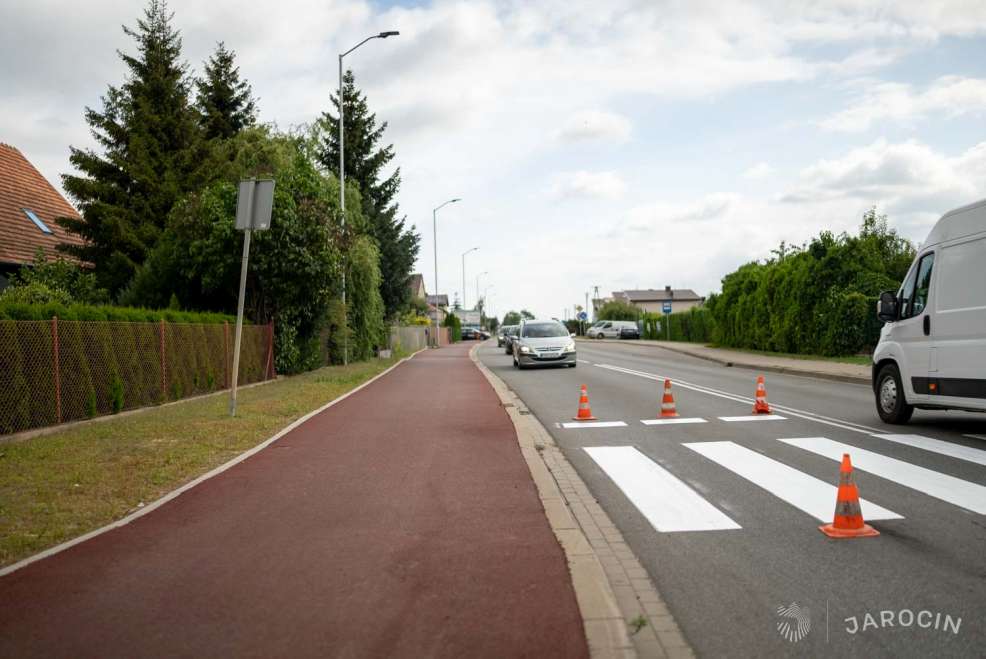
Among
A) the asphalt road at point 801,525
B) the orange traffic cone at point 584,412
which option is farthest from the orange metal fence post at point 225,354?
the orange traffic cone at point 584,412

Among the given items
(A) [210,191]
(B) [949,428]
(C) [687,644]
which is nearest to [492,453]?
(C) [687,644]

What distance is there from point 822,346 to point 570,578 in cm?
2454

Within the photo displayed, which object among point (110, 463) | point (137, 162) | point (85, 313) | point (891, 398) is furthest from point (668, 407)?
point (137, 162)

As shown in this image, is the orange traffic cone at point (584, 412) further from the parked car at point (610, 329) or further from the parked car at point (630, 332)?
the parked car at point (610, 329)

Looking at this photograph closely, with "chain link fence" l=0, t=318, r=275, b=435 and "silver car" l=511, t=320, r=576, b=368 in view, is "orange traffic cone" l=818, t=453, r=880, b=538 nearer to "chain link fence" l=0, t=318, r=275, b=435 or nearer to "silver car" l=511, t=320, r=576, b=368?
"chain link fence" l=0, t=318, r=275, b=435

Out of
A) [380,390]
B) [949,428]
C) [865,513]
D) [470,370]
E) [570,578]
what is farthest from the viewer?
[470,370]

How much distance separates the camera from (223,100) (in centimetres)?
3584

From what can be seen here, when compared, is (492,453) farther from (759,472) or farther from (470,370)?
(470,370)

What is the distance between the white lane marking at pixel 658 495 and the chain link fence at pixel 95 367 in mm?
7147

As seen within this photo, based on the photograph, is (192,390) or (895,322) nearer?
(895,322)

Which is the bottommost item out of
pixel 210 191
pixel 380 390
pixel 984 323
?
pixel 380 390

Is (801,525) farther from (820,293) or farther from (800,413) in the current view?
(820,293)

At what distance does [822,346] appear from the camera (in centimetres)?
2641

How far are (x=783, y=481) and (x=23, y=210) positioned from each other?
26.6 meters
